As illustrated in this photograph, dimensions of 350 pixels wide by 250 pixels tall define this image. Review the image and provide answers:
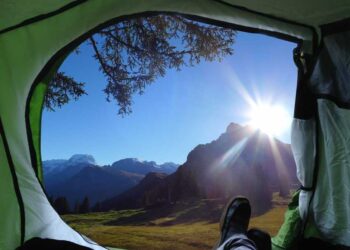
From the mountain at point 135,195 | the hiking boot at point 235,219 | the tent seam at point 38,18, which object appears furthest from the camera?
the mountain at point 135,195

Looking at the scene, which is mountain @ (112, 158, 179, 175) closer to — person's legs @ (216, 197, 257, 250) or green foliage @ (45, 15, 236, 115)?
green foliage @ (45, 15, 236, 115)

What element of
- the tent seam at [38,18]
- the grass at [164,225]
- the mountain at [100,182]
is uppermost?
the tent seam at [38,18]

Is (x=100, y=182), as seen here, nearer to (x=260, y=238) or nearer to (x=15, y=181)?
(x=15, y=181)

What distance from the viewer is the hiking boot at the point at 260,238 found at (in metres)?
1.14

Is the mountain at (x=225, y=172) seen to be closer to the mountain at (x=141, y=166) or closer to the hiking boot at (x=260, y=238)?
the mountain at (x=141, y=166)

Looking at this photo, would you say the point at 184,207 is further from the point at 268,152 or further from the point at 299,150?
the point at 299,150

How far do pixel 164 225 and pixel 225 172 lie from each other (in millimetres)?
1653

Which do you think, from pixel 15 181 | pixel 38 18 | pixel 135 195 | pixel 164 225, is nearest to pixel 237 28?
pixel 38 18

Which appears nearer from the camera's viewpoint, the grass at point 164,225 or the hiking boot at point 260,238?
the hiking boot at point 260,238

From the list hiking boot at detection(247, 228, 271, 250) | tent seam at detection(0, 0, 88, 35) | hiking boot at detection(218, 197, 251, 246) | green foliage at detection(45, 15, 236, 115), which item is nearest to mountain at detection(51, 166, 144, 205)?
green foliage at detection(45, 15, 236, 115)

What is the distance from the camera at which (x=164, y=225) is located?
4348 millimetres

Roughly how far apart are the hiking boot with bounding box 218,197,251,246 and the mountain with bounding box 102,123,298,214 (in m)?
3.22

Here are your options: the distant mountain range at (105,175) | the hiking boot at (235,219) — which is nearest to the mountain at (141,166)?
the distant mountain range at (105,175)

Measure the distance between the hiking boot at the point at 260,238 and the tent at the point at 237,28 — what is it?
243 millimetres
